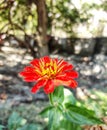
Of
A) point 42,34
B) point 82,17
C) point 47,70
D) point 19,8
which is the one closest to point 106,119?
point 47,70

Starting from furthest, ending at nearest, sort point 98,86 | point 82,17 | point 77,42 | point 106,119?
point 77,42 → point 82,17 → point 98,86 → point 106,119

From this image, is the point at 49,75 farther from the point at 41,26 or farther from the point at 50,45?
the point at 50,45

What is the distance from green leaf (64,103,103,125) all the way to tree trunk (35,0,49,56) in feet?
4.79

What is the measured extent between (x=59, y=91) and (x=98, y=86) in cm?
220

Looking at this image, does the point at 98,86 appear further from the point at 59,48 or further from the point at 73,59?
the point at 59,48

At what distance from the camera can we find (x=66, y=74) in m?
1.13

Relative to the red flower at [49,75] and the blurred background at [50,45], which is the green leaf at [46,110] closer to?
the red flower at [49,75]

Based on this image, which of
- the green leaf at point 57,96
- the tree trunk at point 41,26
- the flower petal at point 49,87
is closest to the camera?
the flower petal at point 49,87

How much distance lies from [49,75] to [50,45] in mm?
3252

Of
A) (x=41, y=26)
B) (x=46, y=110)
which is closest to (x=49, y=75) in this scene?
(x=46, y=110)

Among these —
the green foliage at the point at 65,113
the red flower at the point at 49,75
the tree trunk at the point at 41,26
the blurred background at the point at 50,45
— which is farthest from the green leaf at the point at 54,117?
the tree trunk at the point at 41,26

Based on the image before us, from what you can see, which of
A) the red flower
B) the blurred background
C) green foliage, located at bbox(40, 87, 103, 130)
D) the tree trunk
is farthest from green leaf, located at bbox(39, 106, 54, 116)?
the tree trunk

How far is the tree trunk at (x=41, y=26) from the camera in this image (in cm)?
253

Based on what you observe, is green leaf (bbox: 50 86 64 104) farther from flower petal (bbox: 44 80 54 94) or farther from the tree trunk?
the tree trunk
